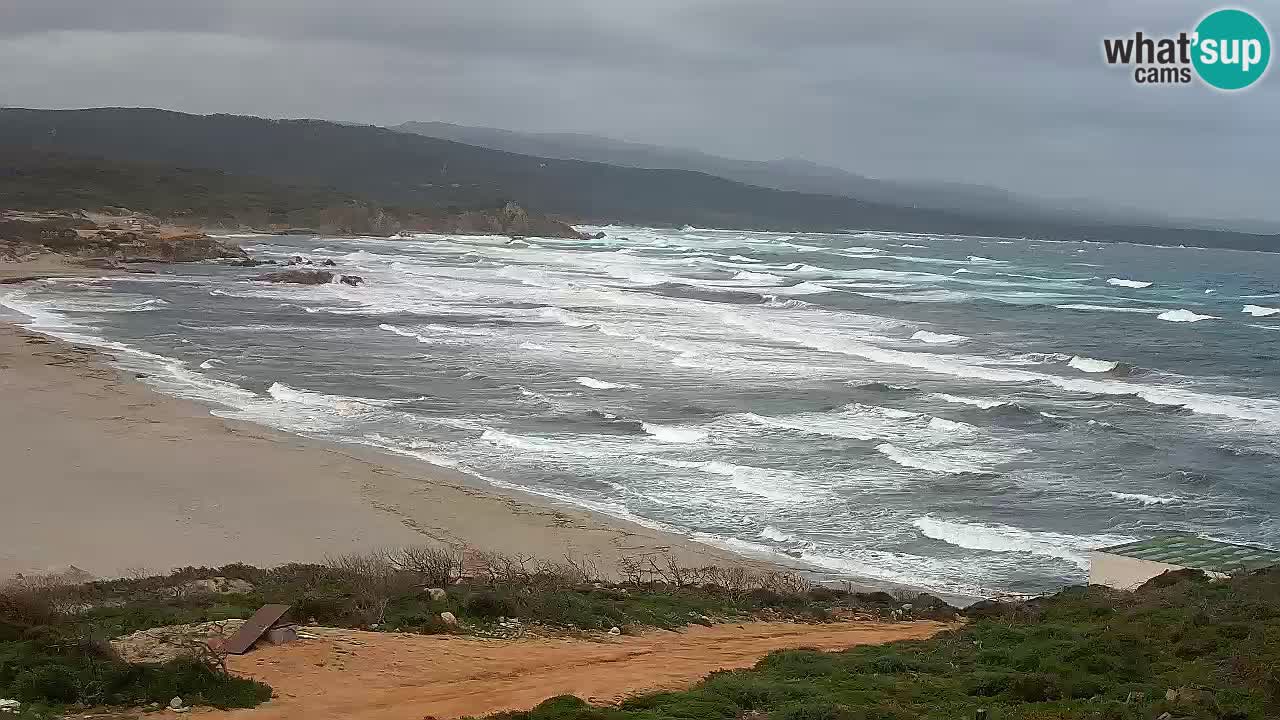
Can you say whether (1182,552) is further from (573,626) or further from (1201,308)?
(1201,308)

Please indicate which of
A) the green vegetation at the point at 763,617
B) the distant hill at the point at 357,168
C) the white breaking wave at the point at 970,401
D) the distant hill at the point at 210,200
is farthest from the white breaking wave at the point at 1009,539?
the distant hill at the point at 357,168

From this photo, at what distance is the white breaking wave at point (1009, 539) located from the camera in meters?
18.6

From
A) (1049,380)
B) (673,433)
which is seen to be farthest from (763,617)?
(1049,380)

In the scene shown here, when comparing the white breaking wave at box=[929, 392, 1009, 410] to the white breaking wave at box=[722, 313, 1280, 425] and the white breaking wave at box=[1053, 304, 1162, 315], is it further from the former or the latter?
the white breaking wave at box=[1053, 304, 1162, 315]

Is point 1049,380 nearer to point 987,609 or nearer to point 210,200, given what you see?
point 987,609

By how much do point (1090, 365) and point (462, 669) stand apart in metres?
33.2

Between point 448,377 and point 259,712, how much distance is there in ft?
78.1

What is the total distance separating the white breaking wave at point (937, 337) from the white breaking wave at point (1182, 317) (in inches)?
617

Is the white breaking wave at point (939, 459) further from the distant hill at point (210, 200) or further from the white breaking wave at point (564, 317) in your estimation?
the distant hill at point (210, 200)

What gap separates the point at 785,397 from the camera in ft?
100

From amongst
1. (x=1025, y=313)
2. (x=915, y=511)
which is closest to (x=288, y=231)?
(x=1025, y=313)

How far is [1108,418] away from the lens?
2930 centimetres

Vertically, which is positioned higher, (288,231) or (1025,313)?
(288,231)

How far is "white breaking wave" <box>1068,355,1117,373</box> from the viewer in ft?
125
